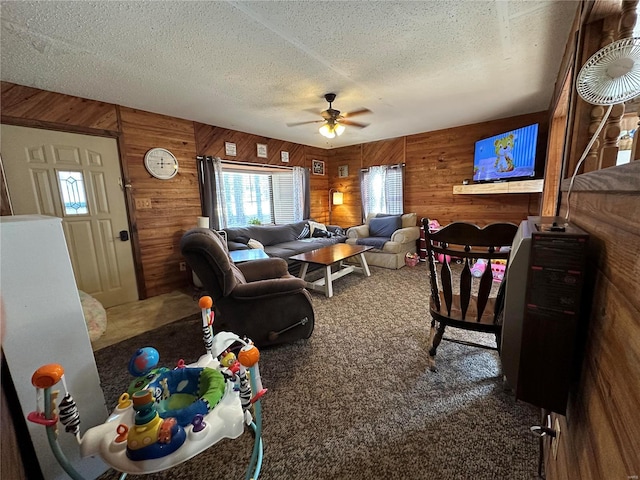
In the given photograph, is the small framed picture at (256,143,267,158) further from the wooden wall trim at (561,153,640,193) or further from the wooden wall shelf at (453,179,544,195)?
the wooden wall trim at (561,153,640,193)

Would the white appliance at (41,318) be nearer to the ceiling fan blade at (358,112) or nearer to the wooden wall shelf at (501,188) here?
the ceiling fan blade at (358,112)

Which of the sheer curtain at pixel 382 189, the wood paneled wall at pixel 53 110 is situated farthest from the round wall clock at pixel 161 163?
the sheer curtain at pixel 382 189

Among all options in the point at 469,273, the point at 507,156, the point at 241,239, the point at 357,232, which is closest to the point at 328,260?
the point at 241,239

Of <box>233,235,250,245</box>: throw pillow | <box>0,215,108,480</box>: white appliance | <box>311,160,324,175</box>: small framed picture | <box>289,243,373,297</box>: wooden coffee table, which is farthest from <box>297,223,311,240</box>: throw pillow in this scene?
<box>0,215,108,480</box>: white appliance

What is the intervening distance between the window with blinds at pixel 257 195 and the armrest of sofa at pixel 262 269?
2.08 metres

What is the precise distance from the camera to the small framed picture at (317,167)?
5.71 metres

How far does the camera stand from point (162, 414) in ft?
3.09

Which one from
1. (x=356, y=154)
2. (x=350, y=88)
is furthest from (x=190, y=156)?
(x=356, y=154)

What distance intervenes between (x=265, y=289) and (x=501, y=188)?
3769 mm

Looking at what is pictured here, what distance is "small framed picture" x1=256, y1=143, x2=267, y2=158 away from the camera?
459 centimetres

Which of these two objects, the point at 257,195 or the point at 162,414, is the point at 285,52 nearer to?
the point at 162,414

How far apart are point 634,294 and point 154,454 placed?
1.28 metres

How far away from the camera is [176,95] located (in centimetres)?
278

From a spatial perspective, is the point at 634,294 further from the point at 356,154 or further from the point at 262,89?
the point at 356,154
